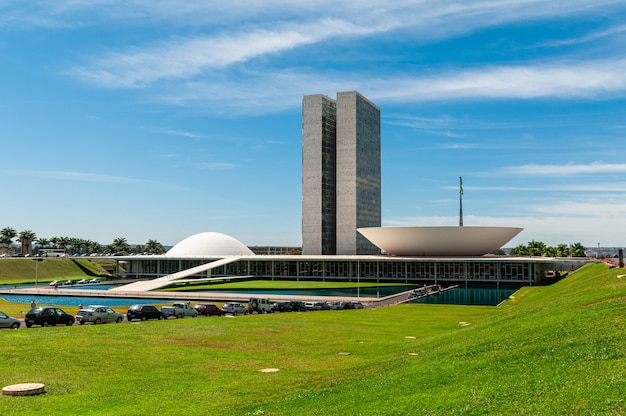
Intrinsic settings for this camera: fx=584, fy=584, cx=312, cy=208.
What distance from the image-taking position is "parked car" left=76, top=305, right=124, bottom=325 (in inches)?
1661

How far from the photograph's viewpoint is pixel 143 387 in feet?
68.3

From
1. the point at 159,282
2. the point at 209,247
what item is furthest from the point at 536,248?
the point at 159,282

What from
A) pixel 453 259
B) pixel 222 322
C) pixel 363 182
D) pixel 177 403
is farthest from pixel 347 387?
pixel 363 182

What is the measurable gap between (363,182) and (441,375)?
143 meters

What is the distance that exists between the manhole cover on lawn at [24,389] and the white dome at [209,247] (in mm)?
133046

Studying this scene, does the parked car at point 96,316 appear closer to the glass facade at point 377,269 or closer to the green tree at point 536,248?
the glass facade at point 377,269

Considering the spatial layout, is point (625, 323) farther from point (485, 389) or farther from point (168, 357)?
point (168, 357)

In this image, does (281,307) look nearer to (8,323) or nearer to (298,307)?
(298,307)

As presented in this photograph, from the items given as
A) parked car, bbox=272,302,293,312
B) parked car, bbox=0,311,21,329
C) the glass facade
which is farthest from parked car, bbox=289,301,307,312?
the glass facade

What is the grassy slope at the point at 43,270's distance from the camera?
124m

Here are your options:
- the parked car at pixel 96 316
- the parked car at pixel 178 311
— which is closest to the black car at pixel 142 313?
the parked car at pixel 178 311

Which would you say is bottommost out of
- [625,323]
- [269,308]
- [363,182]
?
[269,308]

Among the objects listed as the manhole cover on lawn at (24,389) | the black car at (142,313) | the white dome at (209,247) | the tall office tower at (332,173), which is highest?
the tall office tower at (332,173)

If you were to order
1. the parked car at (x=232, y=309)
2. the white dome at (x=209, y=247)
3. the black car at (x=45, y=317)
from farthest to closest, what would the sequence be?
the white dome at (x=209, y=247) → the parked car at (x=232, y=309) → the black car at (x=45, y=317)
